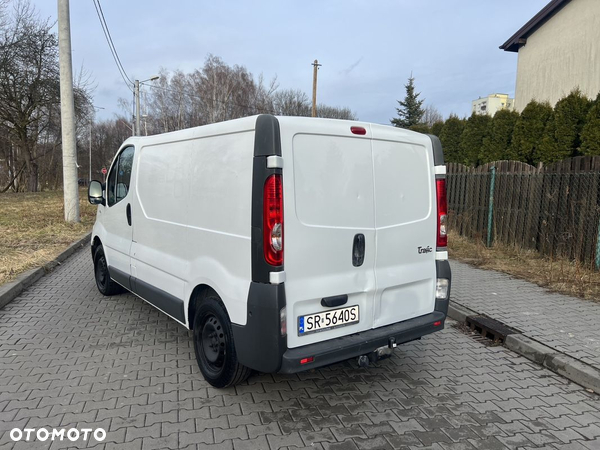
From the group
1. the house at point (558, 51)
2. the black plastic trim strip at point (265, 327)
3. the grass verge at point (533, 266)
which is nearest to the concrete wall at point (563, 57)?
the house at point (558, 51)

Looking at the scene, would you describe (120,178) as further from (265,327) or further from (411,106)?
(411,106)

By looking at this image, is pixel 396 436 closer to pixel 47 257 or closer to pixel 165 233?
pixel 165 233

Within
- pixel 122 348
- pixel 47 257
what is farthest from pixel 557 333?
pixel 47 257

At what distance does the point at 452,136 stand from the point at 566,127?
5.45 metres

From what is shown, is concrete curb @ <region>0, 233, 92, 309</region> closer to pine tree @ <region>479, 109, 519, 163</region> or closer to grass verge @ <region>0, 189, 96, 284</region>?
grass verge @ <region>0, 189, 96, 284</region>

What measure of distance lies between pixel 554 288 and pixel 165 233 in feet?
18.5

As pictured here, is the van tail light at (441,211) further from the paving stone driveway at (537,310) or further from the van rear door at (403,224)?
the paving stone driveway at (537,310)

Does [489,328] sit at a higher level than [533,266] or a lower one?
lower

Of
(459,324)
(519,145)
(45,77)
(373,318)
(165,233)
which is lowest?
(459,324)

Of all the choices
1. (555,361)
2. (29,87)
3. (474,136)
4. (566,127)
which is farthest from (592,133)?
(29,87)

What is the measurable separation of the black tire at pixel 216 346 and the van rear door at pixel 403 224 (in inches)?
44.3

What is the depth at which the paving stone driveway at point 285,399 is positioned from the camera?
284cm

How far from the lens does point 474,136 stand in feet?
45.5

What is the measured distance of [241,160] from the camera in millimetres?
3000
